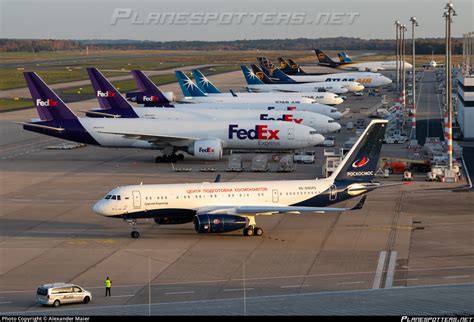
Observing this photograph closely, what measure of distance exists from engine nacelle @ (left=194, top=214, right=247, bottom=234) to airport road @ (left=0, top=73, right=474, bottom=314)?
0.94m

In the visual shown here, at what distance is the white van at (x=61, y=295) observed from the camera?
44.8 meters

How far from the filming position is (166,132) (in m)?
95.5

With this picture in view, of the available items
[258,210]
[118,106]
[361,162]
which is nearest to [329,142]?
[118,106]

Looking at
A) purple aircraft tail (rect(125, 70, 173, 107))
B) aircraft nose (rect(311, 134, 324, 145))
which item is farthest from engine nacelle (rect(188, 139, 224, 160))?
purple aircraft tail (rect(125, 70, 173, 107))

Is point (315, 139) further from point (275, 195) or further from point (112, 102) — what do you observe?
point (275, 195)

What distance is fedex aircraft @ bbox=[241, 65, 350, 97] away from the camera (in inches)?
7036

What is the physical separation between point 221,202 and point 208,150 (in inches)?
1334

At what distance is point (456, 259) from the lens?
179ft

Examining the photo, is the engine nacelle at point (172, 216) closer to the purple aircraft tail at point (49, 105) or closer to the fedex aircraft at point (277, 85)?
the purple aircraft tail at point (49, 105)

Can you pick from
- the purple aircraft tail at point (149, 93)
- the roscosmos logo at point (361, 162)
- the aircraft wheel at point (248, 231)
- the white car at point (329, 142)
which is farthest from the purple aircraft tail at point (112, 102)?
the aircraft wheel at point (248, 231)

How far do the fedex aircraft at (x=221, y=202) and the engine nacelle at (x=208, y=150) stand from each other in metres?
31.7

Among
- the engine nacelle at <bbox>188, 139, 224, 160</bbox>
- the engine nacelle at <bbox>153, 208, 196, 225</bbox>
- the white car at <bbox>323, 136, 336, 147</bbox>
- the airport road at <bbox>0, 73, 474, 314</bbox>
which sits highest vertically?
the engine nacelle at <bbox>188, 139, 224, 160</bbox>

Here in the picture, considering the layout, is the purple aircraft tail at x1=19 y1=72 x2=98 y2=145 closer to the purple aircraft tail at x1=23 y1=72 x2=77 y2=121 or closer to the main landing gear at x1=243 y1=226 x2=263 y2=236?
the purple aircraft tail at x1=23 y1=72 x2=77 y2=121

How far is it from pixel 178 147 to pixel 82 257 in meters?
41.4
